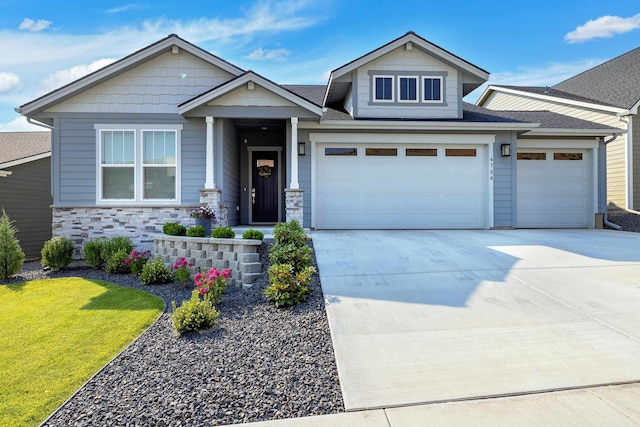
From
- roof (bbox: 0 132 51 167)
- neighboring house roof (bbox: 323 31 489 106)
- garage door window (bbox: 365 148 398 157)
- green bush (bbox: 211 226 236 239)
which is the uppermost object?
neighboring house roof (bbox: 323 31 489 106)

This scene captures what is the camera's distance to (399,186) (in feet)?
32.3

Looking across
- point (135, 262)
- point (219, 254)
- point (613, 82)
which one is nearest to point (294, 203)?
point (219, 254)

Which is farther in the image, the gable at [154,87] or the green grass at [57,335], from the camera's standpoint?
the gable at [154,87]

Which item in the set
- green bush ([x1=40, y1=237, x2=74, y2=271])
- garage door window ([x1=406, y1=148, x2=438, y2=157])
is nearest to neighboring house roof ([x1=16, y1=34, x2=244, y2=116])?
green bush ([x1=40, y1=237, x2=74, y2=271])

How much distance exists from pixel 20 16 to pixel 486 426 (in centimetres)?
1260

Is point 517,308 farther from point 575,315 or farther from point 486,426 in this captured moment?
point 486,426

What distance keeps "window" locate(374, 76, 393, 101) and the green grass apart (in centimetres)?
775

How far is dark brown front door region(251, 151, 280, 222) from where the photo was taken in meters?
11.1

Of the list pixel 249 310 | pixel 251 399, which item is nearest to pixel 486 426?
pixel 251 399

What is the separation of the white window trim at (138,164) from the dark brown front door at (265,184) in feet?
8.96

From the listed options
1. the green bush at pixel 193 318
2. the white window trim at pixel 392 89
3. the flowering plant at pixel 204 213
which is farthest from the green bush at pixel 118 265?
the white window trim at pixel 392 89

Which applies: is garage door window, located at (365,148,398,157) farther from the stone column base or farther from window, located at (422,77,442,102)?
the stone column base

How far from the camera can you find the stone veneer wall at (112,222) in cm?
855

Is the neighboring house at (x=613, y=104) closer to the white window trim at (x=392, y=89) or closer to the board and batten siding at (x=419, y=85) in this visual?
the board and batten siding at (x=419, y=85)
